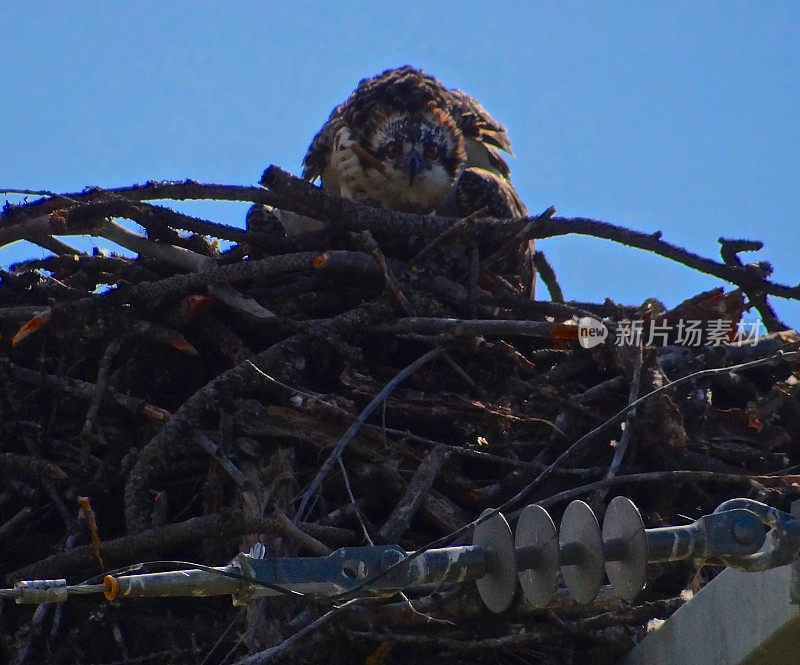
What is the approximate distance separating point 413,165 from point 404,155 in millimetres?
78

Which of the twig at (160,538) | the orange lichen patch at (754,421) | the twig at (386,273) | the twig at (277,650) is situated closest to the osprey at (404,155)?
the twig at (386,273)

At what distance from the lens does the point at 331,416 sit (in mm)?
4680

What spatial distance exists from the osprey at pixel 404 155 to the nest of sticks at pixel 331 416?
22.2 inches

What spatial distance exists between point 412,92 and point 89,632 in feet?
10.4

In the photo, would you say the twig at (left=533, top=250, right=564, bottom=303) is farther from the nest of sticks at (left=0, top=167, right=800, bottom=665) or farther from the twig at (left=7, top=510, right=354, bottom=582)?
the twig at (left=7, top=510, right=354, bottom=582)

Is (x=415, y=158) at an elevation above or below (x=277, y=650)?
above

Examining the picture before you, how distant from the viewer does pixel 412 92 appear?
6.57 meters

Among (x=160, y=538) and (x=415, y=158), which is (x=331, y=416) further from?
(x=415, y=158)

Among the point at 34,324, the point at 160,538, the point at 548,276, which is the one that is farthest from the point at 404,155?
the point at 160,538

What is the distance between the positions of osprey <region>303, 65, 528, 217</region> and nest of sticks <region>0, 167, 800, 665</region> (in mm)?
563

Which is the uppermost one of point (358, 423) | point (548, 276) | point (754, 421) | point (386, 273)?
point (548, 276)

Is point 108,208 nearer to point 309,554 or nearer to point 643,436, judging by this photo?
point 309,554

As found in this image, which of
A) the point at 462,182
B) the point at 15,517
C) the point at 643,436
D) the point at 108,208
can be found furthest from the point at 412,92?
the point at 15,517

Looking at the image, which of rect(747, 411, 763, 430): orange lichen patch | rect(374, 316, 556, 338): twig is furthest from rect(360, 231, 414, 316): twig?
rect(747, 411, 763, 430): orange lichen patch
